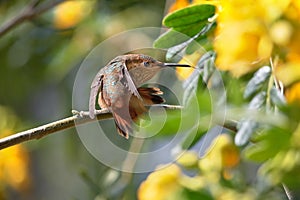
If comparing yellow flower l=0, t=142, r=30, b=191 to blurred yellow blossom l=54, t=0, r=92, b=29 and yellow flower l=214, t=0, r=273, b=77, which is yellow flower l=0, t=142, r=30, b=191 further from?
yellow flower l=214, t=0, r=273, b=77

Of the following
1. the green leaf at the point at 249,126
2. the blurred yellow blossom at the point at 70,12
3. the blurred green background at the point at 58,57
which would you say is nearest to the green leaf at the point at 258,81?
the green leaf at the point at 249,126

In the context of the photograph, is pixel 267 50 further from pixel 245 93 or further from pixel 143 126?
pixel 143 126

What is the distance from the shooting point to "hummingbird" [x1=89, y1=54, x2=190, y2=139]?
2.14 ft

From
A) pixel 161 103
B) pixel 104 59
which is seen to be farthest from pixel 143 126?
pixel 104 59

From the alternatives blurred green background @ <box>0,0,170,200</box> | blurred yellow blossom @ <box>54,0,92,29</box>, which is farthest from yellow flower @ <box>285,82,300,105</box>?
blurred yellow blossom @ <box>54,0,92,29</box>

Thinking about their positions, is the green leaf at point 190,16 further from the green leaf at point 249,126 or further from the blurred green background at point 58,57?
the blurred green background at point 58,57

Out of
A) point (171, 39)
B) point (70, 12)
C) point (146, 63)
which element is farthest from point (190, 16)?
point (70, 12)

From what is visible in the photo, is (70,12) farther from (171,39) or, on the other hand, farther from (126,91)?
(126,91)

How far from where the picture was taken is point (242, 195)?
83cm

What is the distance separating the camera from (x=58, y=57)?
1.52 m

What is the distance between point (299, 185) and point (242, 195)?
0.58 ft

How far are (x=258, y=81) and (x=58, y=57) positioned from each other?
83 centimetres

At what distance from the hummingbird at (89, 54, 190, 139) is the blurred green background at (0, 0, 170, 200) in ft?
1.85

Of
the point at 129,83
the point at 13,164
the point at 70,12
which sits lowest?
the point at 13,164
